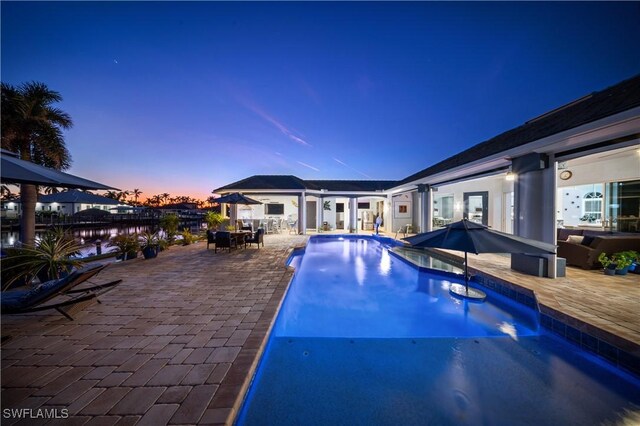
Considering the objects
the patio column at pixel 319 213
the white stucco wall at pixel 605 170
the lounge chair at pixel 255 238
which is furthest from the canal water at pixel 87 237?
the white stucco wall at pixel 605 170

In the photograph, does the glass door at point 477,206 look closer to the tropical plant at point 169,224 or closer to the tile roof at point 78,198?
the tropical plant at point 169,224

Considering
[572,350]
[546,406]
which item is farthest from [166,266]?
[572,350]

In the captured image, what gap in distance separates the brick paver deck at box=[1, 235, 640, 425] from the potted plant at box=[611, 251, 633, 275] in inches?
14.1

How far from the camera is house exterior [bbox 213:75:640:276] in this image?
4281mm

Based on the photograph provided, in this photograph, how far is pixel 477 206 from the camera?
13953 mm

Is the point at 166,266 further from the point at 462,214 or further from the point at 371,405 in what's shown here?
the point at 462,214

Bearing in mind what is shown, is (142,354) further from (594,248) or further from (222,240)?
(594,248)

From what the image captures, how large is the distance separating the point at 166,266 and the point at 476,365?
7706 millimetres

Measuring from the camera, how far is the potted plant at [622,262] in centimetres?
566

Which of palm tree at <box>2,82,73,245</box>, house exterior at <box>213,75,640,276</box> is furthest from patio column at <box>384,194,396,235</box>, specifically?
palm tree at <box>2,82,73,245</box>

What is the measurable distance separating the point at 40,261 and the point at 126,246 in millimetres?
2997

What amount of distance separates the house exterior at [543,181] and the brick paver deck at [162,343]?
2.28 m

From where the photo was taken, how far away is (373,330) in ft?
14.3

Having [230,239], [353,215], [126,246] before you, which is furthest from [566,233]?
[126,246]
